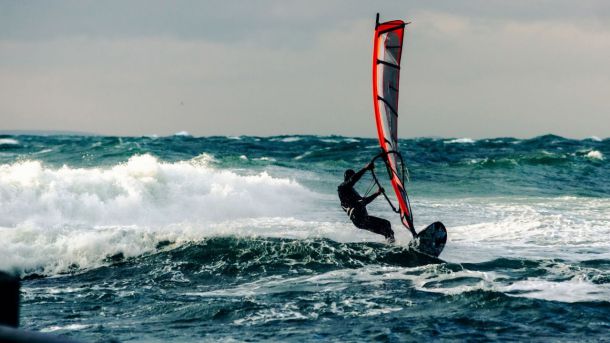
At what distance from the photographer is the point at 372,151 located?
106ft

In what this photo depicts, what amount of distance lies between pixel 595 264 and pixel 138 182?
9177 millimetres

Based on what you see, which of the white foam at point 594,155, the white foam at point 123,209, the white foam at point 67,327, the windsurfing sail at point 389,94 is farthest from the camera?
the white foam at point 594,155

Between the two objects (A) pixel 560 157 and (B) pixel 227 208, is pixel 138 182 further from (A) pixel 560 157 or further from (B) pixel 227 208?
(A) pixel 560 157

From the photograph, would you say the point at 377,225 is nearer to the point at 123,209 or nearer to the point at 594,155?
the point at 123,209

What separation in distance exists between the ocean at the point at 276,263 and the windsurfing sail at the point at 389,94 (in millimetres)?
1171

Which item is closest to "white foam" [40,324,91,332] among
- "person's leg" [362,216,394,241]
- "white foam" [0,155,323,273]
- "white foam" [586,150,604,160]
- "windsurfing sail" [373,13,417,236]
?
"white foam" [0,155,323,273]

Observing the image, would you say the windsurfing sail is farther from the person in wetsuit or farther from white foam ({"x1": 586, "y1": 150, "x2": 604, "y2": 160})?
white foam ({"x1": 586, "y1": 150, "x2": 604, "y2": 160})

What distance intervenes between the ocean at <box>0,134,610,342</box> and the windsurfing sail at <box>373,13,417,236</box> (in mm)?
1171

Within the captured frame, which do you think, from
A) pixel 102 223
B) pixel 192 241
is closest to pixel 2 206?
pixel 102 223

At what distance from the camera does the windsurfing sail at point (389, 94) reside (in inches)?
320

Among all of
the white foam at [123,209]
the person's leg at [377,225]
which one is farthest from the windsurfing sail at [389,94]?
the white foam at [123,209]

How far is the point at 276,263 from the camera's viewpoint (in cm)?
866

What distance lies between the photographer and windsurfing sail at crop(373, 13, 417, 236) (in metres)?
8.12

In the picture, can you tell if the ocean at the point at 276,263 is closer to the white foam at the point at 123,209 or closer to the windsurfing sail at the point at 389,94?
the white foam at the point at 123,209
